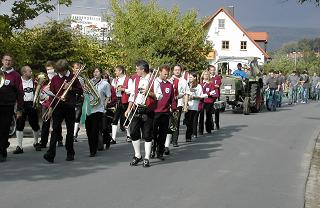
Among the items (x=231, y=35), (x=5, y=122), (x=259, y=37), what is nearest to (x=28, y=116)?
(x=5, y=122)

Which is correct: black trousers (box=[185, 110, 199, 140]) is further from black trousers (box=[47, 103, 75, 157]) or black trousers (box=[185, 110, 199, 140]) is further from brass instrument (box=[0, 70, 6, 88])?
brass instrument (box=[0, 70, 6, 88])

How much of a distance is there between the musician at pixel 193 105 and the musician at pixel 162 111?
3.00 meters

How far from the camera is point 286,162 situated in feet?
36.3

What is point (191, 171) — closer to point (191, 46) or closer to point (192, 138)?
point (192, 138)

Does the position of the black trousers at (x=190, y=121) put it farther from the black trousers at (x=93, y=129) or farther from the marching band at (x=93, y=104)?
→ the black trousers at (x=93, y=129)

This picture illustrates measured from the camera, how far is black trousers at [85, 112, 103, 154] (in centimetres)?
1141

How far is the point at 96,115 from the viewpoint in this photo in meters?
11.6

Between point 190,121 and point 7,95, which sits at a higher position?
point 7,95

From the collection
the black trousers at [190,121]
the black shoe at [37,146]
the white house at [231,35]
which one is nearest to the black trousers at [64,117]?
the black shoe at [37,146]

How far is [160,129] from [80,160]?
1.61m

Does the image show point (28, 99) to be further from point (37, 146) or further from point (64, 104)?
point (64, 104)

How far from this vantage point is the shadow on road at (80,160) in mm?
9188

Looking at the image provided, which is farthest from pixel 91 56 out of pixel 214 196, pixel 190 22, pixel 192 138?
pixel 190 22

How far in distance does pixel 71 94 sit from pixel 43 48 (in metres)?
11.7
